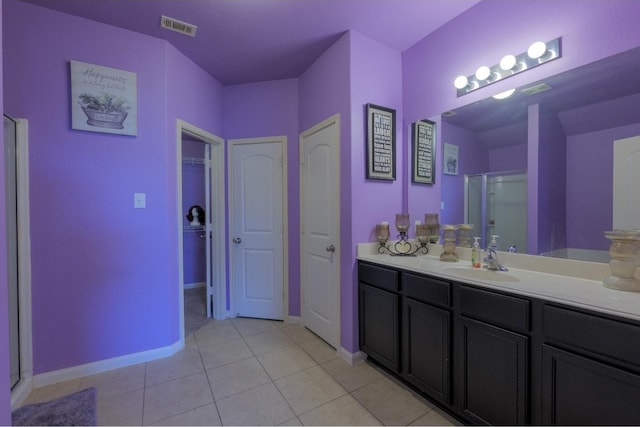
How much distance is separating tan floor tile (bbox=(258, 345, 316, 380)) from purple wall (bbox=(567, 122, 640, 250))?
1967 millimetres

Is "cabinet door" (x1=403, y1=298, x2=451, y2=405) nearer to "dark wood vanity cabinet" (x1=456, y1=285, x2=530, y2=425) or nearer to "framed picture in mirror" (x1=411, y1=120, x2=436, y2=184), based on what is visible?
"dark wood vanity cabinet" (x1=456, y1=285, x2=530, y2=425)

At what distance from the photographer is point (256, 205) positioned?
3.05 m

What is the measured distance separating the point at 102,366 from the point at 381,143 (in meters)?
2.81

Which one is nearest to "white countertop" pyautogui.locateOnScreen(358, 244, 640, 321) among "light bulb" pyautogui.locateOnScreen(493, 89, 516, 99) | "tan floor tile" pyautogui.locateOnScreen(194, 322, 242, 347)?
"light bulb" pyautogui.locateOnScreen(493, 89, 516, 99)

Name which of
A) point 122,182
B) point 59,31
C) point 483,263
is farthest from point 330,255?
point 59,31

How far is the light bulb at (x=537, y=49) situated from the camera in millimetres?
1554

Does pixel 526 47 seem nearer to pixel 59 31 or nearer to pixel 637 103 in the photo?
pixel 637 103

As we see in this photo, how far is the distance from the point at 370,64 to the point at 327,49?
17.6 inches

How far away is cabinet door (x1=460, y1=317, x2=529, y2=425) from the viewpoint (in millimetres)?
1242

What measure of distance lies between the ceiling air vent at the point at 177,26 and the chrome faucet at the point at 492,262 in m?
2.70

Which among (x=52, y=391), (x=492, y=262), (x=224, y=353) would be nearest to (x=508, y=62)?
(x=492, y=262)

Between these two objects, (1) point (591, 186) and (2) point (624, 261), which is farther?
(1) point (591, 186)

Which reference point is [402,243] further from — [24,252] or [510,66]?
[24,252]

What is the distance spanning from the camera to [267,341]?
255 cm
